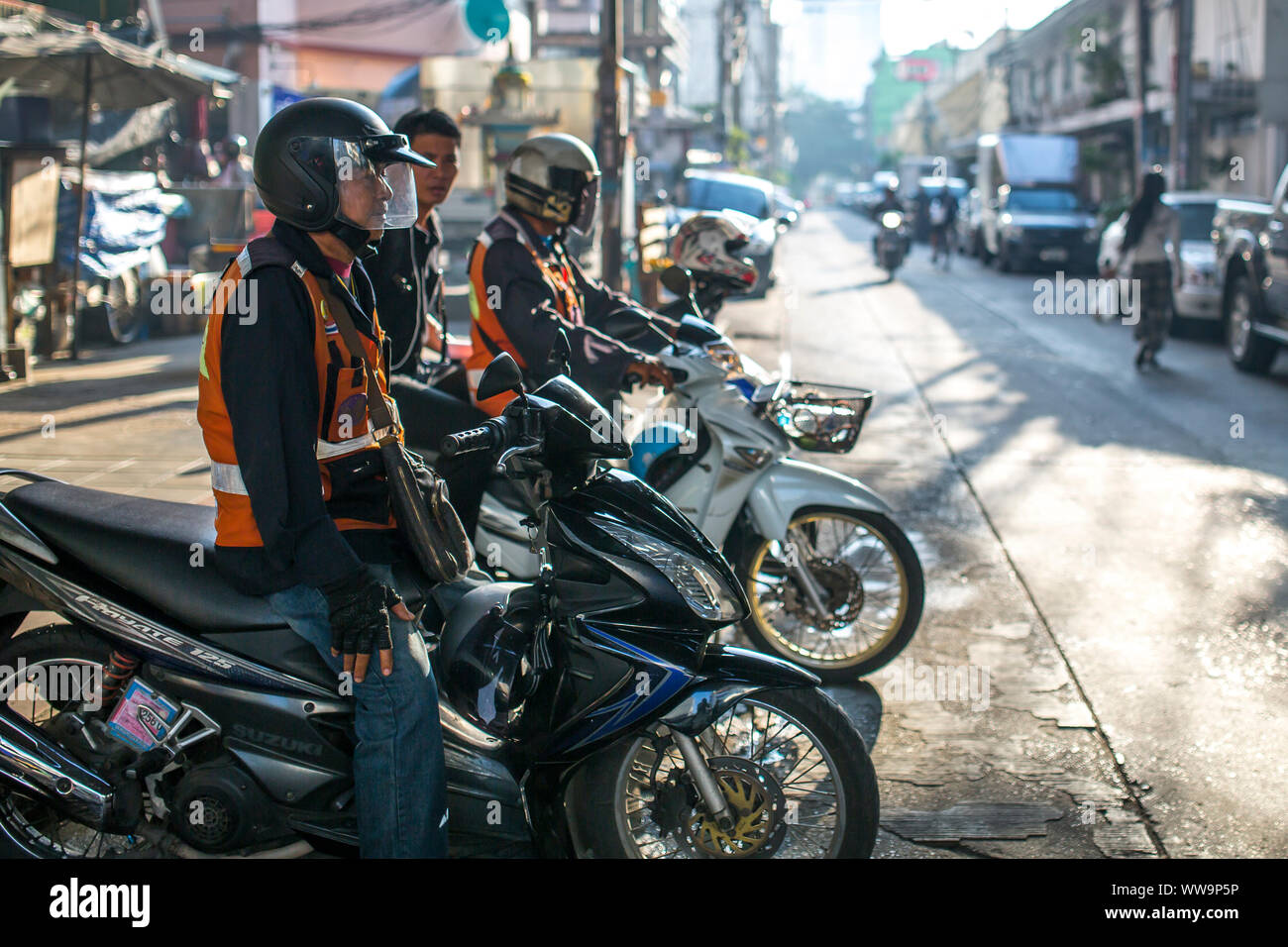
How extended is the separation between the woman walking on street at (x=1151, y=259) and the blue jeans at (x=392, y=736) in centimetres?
1127

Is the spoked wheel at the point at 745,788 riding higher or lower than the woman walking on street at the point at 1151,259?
lower

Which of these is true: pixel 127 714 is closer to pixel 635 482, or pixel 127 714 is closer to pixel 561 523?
pixel 561 523

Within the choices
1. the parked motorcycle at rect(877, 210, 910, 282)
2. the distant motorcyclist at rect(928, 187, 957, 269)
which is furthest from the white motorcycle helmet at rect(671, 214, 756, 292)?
the distant motorcyclist at rect(928, 187, 957, 269)

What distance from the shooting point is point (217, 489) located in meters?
2.75

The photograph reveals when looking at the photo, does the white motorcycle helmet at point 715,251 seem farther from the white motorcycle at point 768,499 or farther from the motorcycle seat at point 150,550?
the motorcycle seat at point 150,550

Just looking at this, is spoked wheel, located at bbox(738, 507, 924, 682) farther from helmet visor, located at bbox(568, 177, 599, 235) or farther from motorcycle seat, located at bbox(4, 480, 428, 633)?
motorcycle seat, located at bbox(4, 480, 428, 633)

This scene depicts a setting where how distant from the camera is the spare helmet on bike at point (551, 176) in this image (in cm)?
458

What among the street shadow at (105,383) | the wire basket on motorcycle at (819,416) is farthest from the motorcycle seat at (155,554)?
the street shadow at (105,383)

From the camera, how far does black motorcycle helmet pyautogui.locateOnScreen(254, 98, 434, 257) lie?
269 centimetres

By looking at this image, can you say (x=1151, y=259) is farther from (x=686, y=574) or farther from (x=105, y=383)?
(x=686, y=574)

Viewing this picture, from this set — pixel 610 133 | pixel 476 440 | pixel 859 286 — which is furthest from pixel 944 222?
pixel 476 440

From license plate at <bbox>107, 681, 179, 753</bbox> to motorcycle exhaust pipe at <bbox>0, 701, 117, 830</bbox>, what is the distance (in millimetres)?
127
